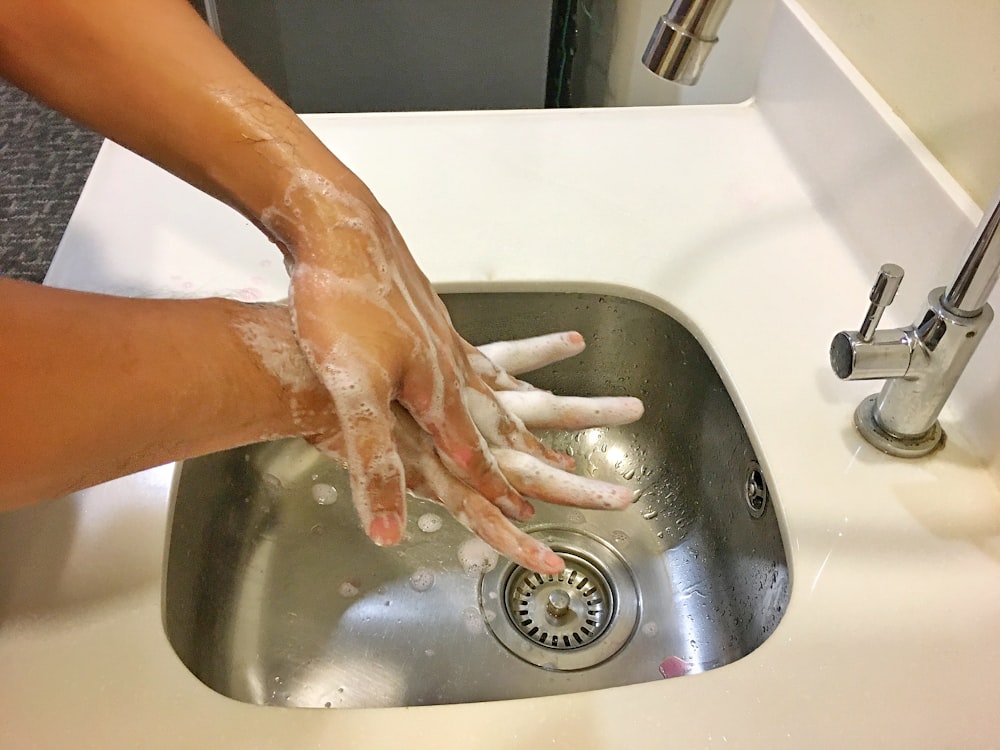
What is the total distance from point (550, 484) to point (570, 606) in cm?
17

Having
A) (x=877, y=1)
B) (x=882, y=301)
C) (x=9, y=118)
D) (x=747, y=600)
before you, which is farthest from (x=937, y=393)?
(x=9, y=118)

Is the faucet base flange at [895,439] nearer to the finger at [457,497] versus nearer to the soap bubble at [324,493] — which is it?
the finger at [457,497]

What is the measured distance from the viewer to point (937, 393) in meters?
0.46

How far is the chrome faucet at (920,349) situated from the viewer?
0.41 metres

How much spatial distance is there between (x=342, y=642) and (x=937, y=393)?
0.44 m

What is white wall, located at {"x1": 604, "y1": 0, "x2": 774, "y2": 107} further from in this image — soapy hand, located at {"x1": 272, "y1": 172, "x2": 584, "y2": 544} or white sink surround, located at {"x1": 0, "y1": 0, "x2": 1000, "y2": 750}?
soapy hand, located at {"x1": 272, "y1": 172, "x2": 584, "y2": 544}

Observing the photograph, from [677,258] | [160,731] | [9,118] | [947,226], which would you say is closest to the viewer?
[160,731]

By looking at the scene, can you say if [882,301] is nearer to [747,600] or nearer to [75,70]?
[747,600]

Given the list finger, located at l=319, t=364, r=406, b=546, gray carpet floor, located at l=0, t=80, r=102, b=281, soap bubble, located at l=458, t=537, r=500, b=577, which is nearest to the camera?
finger, located at l=319, t=364, r=406, b=546

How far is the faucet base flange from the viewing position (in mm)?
484

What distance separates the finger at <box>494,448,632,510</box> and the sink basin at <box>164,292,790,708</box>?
11 cm

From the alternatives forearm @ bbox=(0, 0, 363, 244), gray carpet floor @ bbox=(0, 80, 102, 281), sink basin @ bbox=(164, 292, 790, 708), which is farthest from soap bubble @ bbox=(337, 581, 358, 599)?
gray carpet floor @ bbox=(0, 80, 102, 281)

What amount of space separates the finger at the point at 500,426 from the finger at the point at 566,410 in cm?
1

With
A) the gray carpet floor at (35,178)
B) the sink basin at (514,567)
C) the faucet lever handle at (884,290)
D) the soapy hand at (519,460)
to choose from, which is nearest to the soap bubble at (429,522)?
the sink basin at (514,567)
